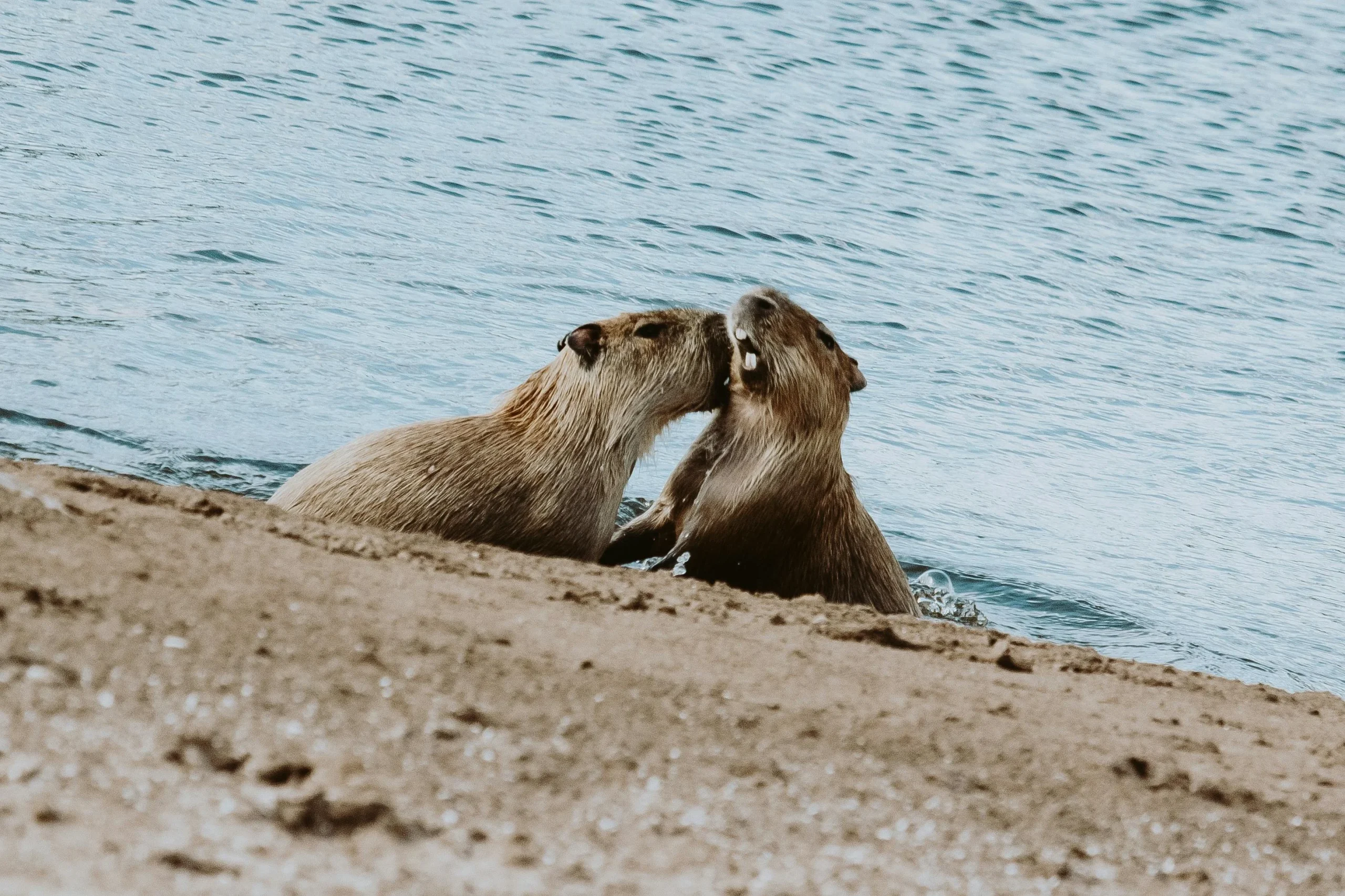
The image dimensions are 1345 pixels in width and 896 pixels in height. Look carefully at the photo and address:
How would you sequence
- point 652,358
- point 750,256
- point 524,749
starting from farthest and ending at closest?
point 750,256 < point 652,358 < point 524,749

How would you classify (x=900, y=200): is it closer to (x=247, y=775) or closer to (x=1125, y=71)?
(x=1125, y=71)

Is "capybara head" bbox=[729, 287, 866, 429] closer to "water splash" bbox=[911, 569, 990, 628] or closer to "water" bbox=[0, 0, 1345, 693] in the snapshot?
"water splash" bbox=[911, 569, 990, 628]

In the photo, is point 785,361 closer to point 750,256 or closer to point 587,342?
point 587,342

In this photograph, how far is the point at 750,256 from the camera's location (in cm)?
1126

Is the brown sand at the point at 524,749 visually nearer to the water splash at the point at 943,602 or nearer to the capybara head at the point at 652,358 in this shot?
the capybara head at the point at 652,358

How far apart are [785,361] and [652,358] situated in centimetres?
39

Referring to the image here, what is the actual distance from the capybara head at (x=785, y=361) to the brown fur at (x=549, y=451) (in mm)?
151

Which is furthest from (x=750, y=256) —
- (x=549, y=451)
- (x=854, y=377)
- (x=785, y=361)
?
(x=549, y=451)

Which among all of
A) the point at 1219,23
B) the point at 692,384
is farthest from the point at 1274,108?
the point at 692,384

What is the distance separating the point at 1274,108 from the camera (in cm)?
1889

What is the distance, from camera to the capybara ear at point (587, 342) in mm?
5078

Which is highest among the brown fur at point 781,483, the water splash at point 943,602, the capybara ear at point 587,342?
the capybara ear at point 587,342

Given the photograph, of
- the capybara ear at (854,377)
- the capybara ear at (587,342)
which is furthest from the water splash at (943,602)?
the capybara ear at (587,342)

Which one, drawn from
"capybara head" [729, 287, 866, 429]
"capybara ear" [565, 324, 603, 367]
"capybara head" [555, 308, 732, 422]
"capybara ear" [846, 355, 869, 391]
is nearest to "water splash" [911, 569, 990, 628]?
"capybara ear" [846, 355, 869, 391]
